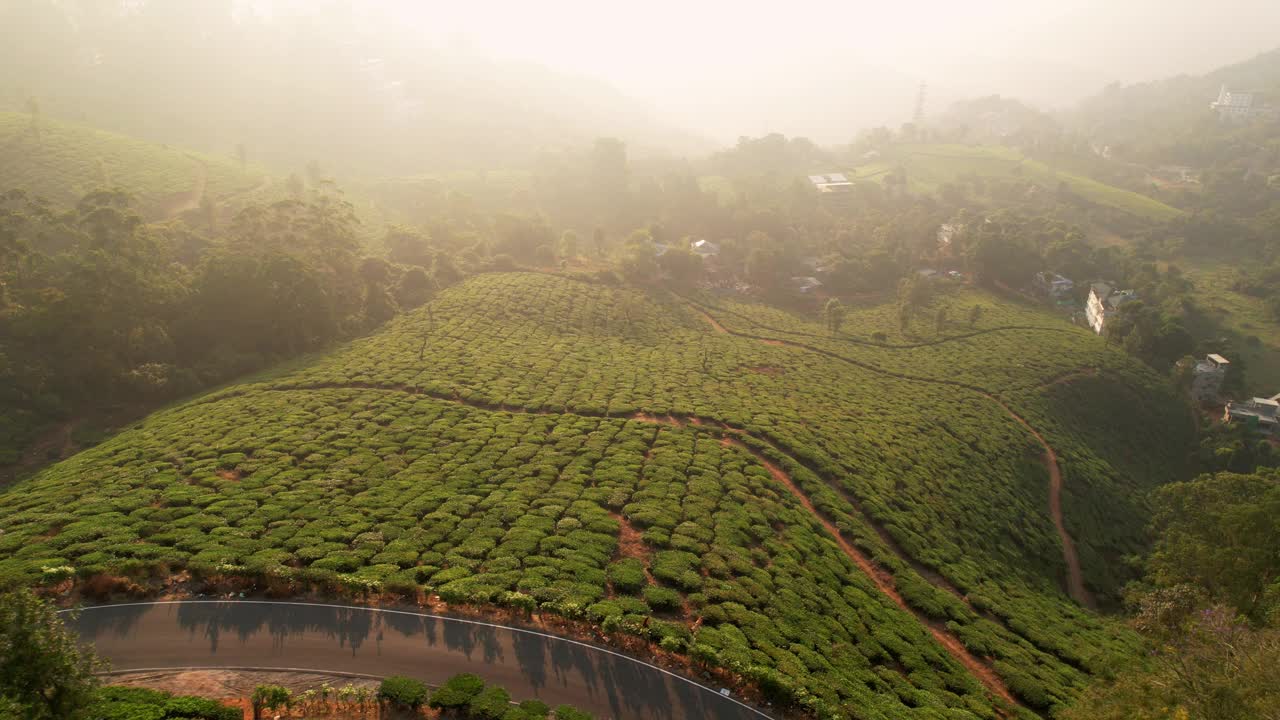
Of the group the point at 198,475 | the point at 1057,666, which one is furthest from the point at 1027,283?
the point at 198,475

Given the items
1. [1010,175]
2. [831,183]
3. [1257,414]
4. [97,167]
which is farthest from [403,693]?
[1010,175]

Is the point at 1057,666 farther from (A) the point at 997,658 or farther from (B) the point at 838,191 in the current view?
(B) the point at 838,191

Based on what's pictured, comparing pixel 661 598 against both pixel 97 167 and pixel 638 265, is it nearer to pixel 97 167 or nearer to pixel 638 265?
pixel 638 265

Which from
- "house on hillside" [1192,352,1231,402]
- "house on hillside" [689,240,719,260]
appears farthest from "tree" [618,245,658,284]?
"house on hillside" [1192,352,1231,402]

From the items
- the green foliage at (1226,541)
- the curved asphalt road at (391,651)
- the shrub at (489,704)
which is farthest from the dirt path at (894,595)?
the shrub at (489,704)

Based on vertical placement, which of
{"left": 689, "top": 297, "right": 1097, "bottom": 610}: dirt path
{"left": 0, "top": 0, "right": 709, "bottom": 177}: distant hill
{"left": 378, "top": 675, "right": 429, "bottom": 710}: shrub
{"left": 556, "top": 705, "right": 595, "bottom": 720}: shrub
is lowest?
{"left": 689, "top": 297, "right": 1097, "bottom": 610}: dirt path

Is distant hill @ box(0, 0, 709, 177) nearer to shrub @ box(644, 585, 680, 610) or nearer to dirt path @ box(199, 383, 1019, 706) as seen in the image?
dirt path @ box(199, 383, 1019, 706)

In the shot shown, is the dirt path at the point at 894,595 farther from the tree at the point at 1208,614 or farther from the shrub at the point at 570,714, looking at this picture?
the shrub at the point at 570,714
